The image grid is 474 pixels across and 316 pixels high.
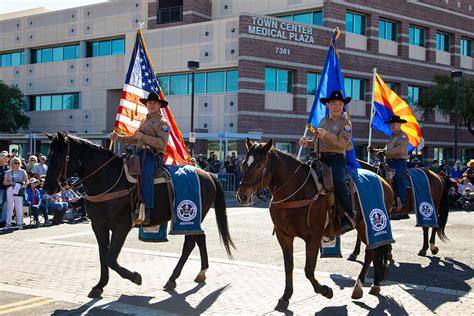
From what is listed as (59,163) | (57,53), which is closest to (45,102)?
(57,53)

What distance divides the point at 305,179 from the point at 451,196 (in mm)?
17500

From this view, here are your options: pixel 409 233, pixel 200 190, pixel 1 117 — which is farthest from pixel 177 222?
pixel 1 117

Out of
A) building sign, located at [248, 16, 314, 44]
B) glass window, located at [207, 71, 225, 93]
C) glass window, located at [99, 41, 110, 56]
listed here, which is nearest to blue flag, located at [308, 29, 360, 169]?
building sign, located at [248, 16, 314, 44]

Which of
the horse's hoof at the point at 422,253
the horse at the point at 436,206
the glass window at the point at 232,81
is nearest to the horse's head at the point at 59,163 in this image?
the horse at the point at 436,206

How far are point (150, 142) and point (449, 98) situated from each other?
3231 cm

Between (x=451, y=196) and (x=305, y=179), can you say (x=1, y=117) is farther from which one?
(x=305, y=179)

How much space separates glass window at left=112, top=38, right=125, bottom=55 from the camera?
133 ft

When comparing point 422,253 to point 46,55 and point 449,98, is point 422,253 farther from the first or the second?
point 46,55

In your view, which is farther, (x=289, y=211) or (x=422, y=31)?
(x=422, y=31)

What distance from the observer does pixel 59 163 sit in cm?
775

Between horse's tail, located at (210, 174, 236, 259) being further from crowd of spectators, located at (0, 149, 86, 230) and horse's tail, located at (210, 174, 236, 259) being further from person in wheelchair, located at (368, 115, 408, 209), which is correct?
crowd of spectators, located at (0, 149, 86, 230)

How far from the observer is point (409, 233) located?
48.4ft

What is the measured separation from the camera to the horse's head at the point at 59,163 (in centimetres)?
769

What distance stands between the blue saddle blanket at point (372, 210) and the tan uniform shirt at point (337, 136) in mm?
538
